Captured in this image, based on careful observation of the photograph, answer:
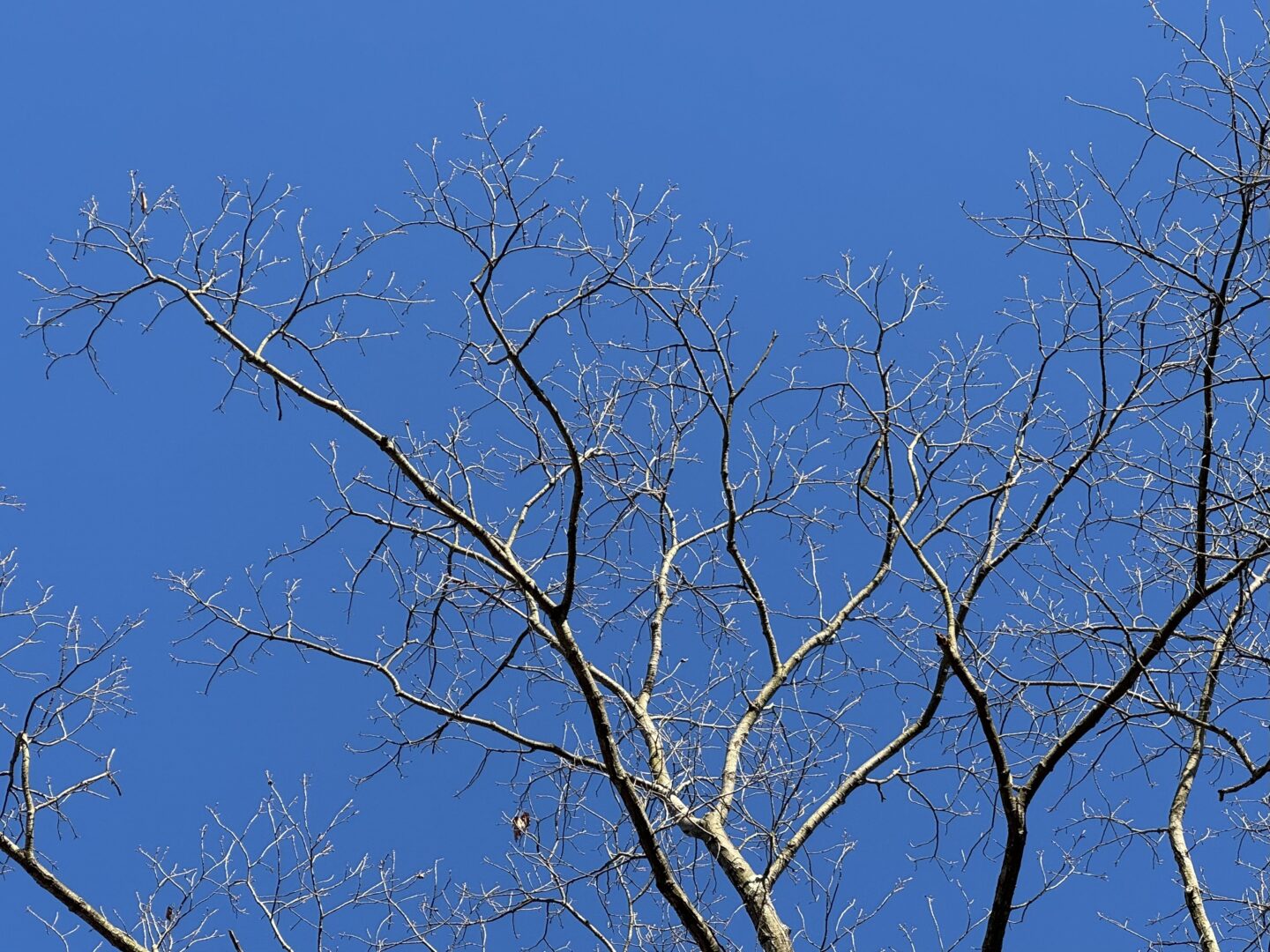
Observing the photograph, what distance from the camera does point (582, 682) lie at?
5559mm

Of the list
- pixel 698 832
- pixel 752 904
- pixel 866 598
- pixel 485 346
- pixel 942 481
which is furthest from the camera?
pixel 866 598

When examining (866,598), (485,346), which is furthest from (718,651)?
(485,346)

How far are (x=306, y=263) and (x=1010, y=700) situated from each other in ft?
11.2

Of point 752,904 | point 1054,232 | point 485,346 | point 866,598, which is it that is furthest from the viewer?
point 866,598

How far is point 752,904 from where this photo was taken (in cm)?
599

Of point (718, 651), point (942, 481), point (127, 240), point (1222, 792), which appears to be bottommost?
point (1222, 792)

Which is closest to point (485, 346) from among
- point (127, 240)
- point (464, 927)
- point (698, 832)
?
point (127, 240)

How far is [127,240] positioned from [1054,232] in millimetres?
3421

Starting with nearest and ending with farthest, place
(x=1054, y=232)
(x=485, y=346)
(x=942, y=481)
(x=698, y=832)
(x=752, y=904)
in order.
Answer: (x=1054, y=232) → (x=485, y=346) → (x=752, y=904) → (x=698, y=832) → (x=942, y=481)

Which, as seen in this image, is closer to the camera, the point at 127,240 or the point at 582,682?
the point at 127,240

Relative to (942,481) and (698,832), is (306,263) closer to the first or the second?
(698,832)

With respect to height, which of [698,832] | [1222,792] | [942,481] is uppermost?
[942,481]

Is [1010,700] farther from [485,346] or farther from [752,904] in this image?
[485,346]

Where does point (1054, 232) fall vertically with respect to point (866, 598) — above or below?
below
